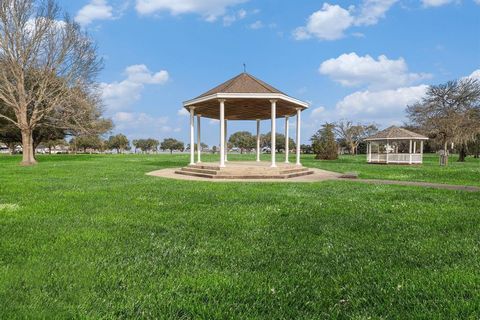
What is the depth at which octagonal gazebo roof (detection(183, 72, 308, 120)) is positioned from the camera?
15.4 m

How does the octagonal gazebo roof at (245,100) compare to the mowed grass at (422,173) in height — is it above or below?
above

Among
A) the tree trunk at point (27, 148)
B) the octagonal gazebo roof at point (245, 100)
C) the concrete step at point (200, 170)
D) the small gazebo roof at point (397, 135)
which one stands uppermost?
the octagonal gazebo roof at point (245, 100)

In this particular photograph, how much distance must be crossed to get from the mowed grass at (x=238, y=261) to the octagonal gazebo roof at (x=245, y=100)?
878 centimetres

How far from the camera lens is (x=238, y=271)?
371cm

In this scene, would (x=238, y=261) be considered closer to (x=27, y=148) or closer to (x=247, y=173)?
(x=247, y=173)

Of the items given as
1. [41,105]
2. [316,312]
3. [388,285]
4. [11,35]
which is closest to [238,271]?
[316,312]

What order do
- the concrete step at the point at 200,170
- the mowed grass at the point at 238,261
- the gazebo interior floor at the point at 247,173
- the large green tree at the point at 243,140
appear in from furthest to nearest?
the large green tree at the point at 243,140, the concrete step at the point at 200,170, the gazebo interior floor at the point at 247,173, the mowed grass at the point at 238,261

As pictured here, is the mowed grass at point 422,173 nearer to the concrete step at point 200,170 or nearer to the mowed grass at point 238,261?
the concrete step at point 200,170

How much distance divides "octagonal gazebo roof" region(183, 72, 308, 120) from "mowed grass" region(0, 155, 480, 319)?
8.78 meters

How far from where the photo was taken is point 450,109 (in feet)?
120

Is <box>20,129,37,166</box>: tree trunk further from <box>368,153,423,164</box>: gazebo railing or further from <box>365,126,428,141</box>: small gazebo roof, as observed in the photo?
<box>365,126,428,141</box>: small gazebo roof

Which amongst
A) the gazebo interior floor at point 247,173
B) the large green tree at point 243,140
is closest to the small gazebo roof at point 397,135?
the gazebo interior floor at point 247,173

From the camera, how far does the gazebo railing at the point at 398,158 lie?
107ft

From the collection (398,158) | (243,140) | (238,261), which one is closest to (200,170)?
(238,261)
